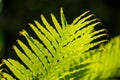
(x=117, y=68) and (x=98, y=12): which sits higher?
(x=98, y=12)

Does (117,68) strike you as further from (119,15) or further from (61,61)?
(119,15)

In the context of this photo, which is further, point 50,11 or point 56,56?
point 50,11

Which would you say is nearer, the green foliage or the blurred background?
the green foliage

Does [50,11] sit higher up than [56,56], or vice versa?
[50,11]

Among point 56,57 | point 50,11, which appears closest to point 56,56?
point 56,57

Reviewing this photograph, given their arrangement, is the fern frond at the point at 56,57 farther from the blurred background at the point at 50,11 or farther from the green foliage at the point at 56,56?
the blurred background at the point at 50,11

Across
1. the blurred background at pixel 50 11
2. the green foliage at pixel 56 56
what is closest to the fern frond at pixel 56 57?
the green foliage at pixel 56 56

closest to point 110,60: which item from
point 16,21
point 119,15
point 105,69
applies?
point 105,69

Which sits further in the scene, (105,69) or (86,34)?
(105,69)

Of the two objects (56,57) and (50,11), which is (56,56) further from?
(50,11)

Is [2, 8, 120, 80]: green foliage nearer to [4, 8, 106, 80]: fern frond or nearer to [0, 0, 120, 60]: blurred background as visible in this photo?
[4, 8, 106, 80]: fern frond

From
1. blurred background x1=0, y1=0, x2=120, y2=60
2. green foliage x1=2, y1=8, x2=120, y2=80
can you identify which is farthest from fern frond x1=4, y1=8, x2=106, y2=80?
blurred background x1=0, y1=0, x2=120, y2=60
